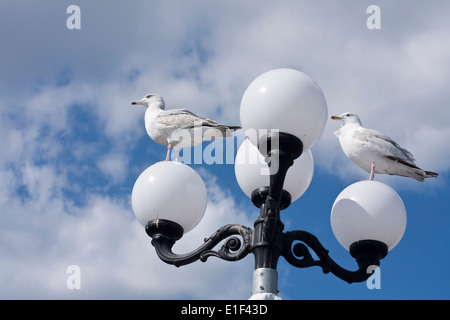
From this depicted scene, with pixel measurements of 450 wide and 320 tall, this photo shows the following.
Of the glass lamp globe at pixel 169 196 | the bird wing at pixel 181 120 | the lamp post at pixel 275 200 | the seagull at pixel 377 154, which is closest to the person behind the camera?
the lamp post at pixel 275 200

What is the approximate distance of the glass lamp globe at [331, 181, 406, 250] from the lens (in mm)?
5984

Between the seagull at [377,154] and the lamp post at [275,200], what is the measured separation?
103cm

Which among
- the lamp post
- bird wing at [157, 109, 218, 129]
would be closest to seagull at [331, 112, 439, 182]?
the lamp post

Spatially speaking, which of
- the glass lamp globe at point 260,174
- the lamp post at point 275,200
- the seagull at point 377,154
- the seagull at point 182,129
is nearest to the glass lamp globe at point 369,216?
the lamp post at point 275,200

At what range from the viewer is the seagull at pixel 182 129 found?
7.73 meters

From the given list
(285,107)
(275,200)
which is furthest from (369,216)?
(285,107)


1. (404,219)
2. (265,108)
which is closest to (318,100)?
(265,108)

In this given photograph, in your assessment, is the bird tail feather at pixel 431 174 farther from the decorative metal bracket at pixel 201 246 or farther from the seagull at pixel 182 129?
the decorative metal bracket at pixel 201 246

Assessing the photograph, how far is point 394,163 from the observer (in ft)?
24.7

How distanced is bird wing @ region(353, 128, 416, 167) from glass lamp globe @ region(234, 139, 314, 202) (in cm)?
126

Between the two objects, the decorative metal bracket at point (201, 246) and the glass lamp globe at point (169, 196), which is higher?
the glass lamp globe at point (169, 196)

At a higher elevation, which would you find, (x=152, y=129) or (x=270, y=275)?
(x=152, y=129)
